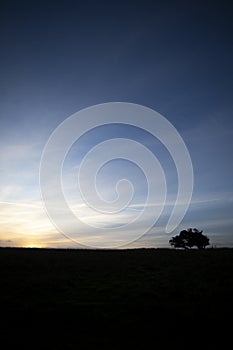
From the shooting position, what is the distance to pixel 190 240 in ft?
249

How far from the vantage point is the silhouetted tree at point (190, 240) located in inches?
2928
